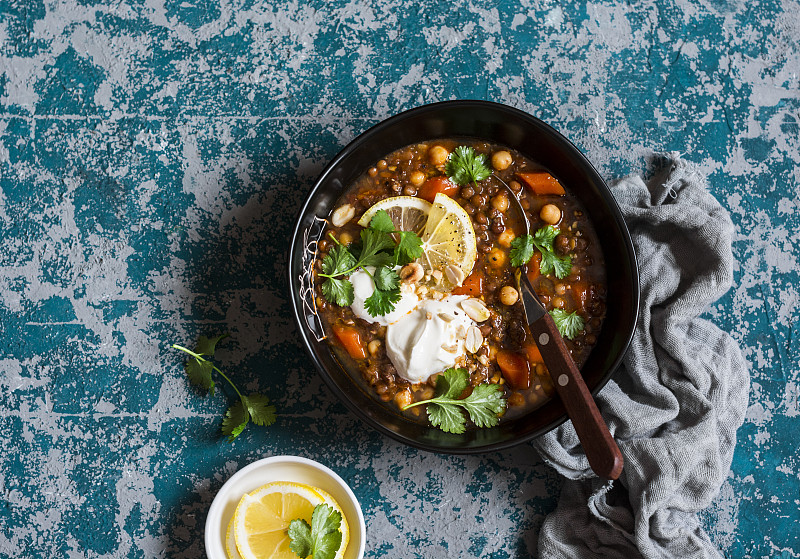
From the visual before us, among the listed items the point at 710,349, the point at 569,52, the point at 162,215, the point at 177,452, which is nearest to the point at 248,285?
the point at 162,215

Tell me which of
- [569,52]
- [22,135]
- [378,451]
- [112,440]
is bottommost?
[112,440]

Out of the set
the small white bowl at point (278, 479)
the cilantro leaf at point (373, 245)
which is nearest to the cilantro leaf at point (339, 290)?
the cilantro leaf at point (373, 245)

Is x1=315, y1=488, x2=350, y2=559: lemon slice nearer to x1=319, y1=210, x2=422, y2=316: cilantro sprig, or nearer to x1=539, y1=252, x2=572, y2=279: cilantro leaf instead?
x1=319, y1=210, x2=422, y2=316: cilantro sprig

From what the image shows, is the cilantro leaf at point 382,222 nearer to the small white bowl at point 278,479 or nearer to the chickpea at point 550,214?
the chickpea at point 550,214

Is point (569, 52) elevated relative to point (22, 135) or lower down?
elevated

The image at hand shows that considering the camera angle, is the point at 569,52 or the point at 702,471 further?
the point at 569,52

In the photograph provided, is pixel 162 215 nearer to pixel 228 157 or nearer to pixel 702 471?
pixel 228 157

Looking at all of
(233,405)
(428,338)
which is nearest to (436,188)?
(428,338)
